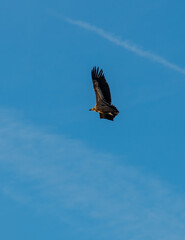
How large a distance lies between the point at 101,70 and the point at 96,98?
4.70 m

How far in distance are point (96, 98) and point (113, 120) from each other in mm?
4449

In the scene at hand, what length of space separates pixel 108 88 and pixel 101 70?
3.07 meters

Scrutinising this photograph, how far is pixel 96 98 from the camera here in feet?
637

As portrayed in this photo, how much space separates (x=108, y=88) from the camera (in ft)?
633

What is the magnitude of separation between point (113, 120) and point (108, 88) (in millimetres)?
5331

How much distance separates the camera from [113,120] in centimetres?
19425

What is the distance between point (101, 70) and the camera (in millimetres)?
192750

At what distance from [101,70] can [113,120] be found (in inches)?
327
